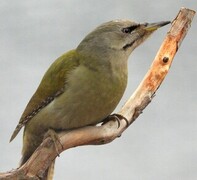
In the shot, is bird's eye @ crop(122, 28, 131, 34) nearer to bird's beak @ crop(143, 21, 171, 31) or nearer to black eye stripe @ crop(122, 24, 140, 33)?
black eye stripe @ crop(122, 24, 140, 33)

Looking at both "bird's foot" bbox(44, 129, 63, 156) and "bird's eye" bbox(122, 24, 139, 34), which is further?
"bird's eye" bbox(122, 24, 139, 34)

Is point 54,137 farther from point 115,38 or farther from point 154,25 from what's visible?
point 154,25

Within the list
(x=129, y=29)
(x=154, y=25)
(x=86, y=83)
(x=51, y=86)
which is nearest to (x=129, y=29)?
(x=129, y=29)

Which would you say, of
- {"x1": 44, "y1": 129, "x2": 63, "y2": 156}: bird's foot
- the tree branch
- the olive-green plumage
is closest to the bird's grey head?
the olive-green plumage

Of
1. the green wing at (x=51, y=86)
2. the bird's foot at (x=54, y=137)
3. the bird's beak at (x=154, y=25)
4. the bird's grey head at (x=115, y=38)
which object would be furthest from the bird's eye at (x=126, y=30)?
the bird's foot at (x=54, y=137)

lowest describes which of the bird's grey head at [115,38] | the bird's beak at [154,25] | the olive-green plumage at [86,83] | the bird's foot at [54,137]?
the bird's foot at [54,137]

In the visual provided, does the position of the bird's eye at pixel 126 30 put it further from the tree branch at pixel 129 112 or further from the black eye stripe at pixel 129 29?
the tree branch at pixel 129 112

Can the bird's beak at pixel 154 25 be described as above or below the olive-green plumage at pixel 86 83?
above
